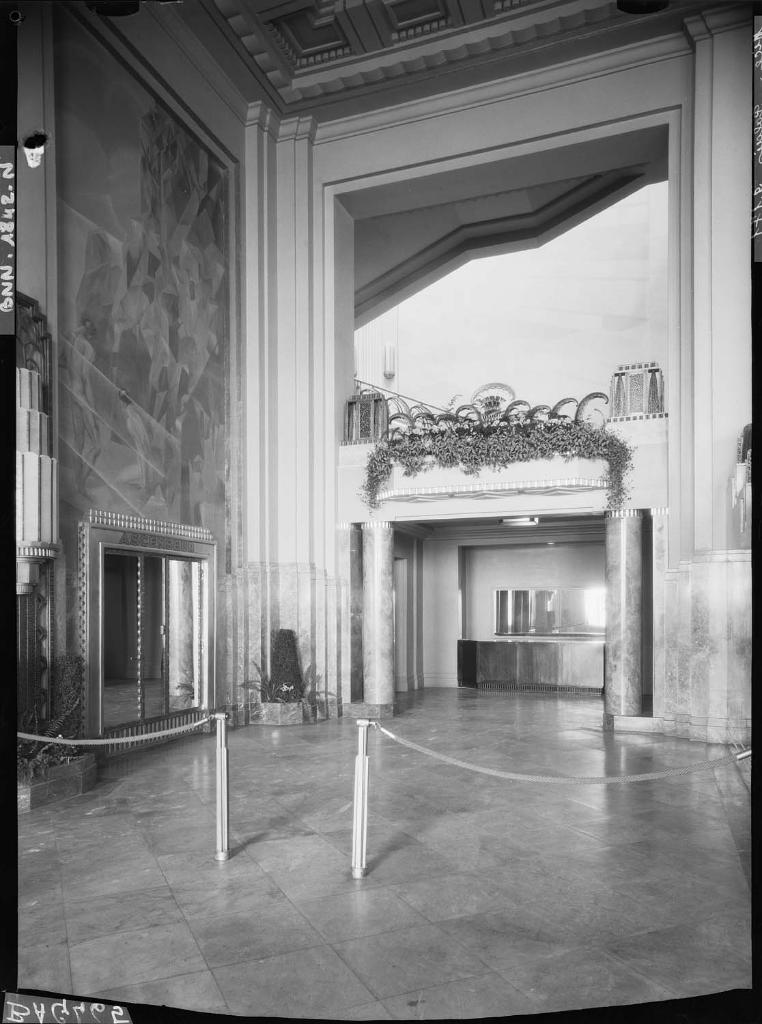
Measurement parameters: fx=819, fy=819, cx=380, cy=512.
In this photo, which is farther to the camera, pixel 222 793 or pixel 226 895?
pixel 222 793

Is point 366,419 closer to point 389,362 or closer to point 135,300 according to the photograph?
point 135,300

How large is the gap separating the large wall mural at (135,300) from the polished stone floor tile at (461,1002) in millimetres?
6281

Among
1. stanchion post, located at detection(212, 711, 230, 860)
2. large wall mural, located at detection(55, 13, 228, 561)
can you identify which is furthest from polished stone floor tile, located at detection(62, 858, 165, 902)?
large wall mural, located at detection(55, 13, 228, 561)

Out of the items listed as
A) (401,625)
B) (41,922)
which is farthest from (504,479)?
(41,922)

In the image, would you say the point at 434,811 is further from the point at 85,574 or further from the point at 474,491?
the point at 474,491

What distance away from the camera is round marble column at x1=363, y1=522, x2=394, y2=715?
11859mm

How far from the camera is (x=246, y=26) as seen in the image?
10.8 meters

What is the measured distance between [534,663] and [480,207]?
28.2 ft

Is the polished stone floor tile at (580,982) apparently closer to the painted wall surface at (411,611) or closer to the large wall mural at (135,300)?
the large wall mural at (135,300)

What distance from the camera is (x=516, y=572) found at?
16109 mm

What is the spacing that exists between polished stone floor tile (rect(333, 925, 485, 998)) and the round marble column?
24.8ft

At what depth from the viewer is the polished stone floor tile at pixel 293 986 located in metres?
3.54

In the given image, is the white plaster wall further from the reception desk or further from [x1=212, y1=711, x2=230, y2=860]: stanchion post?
[x1=212, y1=711, x2=230, y2=860]: stanchion post

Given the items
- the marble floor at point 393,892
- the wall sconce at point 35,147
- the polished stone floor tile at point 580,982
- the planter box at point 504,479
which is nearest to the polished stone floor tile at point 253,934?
the marble floor at point 393,892
